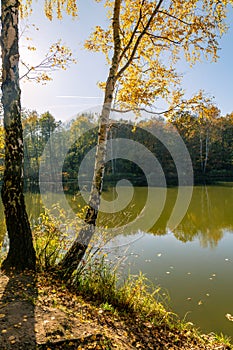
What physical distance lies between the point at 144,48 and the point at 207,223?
8104 mm

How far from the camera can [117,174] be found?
30797mm

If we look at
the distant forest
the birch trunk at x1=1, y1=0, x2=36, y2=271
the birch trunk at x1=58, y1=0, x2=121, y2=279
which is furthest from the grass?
the distant forest

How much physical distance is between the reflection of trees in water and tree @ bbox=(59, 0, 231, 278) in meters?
5.14

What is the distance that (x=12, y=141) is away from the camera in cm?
331

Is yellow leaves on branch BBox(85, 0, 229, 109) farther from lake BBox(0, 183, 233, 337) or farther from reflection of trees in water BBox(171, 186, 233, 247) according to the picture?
reflection of trees in water BBox(171, 186, 233, 247)

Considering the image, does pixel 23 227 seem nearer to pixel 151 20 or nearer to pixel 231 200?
pixel 151 20

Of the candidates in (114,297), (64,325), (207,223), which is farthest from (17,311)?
(207,223)

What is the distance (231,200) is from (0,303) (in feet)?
52.4

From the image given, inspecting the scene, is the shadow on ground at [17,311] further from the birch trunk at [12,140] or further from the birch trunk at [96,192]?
the birch trunk at [96,192]

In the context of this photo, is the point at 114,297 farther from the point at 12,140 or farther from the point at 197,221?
the point at 197,221

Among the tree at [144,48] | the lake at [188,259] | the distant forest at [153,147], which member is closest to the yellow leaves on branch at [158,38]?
the tree at [144,48]

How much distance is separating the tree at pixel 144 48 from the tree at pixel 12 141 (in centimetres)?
76

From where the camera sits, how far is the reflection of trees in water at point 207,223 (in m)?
8.95

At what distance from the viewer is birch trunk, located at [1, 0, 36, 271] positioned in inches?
130
